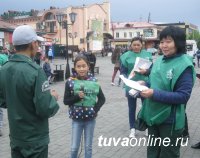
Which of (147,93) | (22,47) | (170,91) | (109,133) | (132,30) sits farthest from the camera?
(132,30)

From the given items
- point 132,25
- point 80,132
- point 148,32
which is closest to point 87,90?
point 80,132

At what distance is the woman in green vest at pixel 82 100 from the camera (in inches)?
171

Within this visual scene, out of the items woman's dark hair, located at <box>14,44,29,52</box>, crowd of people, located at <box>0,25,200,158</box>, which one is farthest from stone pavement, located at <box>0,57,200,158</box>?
woman's dark hair, located at <box>14,44,29,52</box>

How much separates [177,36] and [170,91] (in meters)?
0.51

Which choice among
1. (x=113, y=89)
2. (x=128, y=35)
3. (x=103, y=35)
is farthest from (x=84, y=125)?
(x=128, y=35)

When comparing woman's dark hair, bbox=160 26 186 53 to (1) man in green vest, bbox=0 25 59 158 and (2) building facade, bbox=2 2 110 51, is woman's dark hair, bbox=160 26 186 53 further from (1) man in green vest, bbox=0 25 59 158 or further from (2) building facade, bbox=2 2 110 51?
(2) building facade, bbox=2 2 110 51

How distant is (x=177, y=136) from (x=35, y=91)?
1.43m

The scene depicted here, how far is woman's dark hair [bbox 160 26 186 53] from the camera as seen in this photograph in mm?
3381

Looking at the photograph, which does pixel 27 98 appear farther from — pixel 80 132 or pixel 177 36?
pixel 80 132

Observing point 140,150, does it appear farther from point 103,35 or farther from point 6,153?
point 103,35

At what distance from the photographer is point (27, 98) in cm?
301

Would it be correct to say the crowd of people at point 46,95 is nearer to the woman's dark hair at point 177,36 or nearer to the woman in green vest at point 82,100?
the woman's dark hair at point 177,36

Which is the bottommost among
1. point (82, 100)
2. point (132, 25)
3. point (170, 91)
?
point (132, 25)

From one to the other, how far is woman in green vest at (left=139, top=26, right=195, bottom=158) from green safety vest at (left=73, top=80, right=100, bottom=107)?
0.97 metres
